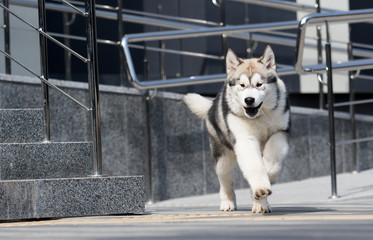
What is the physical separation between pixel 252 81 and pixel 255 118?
20 centimetres

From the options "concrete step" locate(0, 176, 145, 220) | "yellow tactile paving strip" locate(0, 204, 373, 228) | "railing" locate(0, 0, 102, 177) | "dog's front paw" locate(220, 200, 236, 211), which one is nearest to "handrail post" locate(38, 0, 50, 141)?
"railing" locate(0, 0, 102, 177)

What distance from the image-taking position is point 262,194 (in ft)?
13.5

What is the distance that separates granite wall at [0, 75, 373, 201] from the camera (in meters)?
6.65

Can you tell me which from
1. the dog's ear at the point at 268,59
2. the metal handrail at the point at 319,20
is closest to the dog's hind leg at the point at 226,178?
the dog's ear at the point at 268,59

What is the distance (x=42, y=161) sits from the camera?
471 centimetres

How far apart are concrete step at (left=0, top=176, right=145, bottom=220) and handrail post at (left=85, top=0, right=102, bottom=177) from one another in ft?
0.53

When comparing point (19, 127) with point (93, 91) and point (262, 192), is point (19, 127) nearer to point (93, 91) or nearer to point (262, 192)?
point (93, 91)

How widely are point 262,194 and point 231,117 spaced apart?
64 cm

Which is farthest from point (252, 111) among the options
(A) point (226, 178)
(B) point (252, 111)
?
(A) point (226, 178)

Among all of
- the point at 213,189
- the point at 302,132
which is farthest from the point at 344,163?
the point at 213,189

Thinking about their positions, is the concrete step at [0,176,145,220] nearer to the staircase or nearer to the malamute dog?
the staircase

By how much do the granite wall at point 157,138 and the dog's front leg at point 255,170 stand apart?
2.35 meters

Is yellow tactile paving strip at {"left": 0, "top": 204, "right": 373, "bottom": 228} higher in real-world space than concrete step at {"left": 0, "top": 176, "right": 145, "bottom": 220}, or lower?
lower

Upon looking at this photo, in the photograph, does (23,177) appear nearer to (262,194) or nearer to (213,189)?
(262,194)
